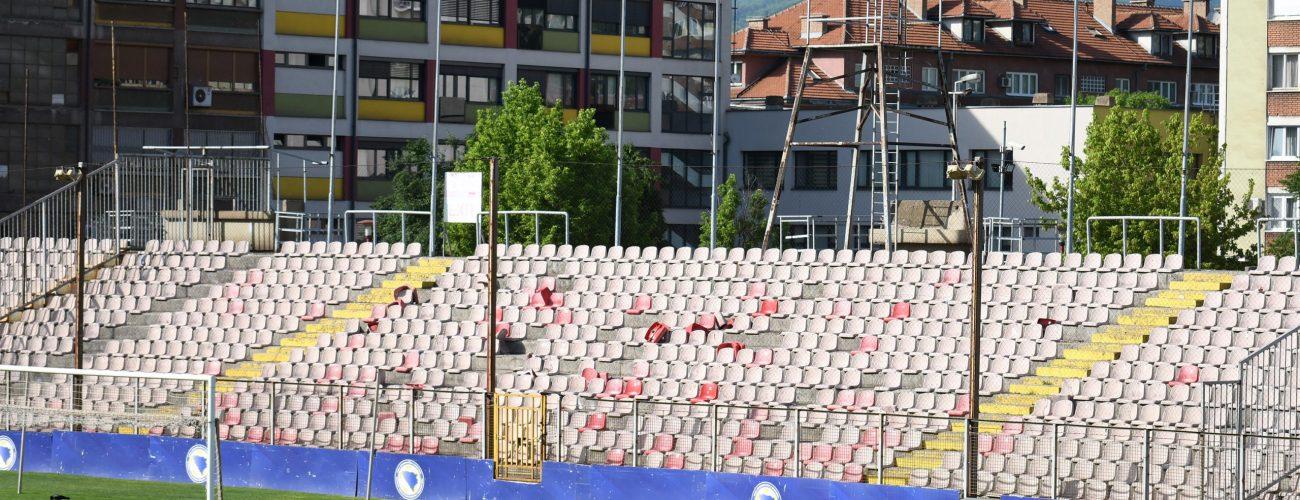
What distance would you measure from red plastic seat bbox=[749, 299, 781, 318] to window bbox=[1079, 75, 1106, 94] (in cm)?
6294

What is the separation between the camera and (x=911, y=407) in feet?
95.1

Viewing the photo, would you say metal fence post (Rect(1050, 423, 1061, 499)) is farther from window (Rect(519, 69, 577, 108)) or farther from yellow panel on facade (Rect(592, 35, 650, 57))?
yellow panel on facade (Rect(592, 35, 650, 57))

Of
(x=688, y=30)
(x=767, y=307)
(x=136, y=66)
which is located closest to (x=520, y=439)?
(x=767, y=307)

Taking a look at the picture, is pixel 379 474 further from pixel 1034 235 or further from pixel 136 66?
pixel 136 66

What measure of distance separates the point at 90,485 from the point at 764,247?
14.0 m

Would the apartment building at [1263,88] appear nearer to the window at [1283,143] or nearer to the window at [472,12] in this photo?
the window at [1283,143]

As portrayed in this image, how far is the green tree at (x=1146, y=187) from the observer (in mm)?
47625

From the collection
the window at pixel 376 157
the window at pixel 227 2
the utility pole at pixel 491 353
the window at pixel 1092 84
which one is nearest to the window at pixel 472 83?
the window at pixel 376 157

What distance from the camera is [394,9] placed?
6619 centimetres

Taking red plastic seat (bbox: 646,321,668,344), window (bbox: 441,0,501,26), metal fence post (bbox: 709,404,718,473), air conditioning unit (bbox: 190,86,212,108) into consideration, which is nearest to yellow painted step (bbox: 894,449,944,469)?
metal fence post (bbox: 709,404,718,473)

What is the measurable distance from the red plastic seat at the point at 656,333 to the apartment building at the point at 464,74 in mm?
29672

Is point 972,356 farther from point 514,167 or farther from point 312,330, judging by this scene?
point 514,167

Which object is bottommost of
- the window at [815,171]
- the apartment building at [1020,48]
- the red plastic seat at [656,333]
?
Answer: the red plastic seat at [656,333]

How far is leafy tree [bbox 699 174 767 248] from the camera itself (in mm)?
63812
